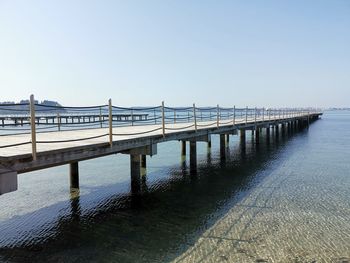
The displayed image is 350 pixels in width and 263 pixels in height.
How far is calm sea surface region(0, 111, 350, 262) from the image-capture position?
24.5ft

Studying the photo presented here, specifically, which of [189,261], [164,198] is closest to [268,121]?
[164,198]

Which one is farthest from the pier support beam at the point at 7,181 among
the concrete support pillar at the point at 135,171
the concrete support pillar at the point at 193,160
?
the concrete support pillar at the point at 193,160

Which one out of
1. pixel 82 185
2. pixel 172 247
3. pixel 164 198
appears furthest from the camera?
pixel 82 185

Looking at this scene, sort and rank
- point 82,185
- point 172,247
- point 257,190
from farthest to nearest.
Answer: point 82,185, point 257,190, point 172,247

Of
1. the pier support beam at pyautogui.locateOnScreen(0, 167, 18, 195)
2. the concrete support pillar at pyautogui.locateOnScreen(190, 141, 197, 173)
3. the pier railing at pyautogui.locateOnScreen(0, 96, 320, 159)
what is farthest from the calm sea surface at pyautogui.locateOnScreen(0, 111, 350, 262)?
the pier railing at pyautogui.locateOnScreen(0, 96, 320, 159)

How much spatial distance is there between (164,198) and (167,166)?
6755 millimetres

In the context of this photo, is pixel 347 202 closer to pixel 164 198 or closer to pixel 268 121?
pixel 164 198

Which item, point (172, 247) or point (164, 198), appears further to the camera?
point (164, 198)

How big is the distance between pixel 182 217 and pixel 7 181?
15.7 feet

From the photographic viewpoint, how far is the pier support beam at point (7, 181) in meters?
6.74

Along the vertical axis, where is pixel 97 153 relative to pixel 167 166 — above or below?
above

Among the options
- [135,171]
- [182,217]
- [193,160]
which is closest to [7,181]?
[182,217]

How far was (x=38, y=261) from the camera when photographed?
A: 714 centimetres

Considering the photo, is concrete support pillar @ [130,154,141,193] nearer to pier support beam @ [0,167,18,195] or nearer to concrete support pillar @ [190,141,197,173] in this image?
concrete support pillar @ [190,141,197,173]
